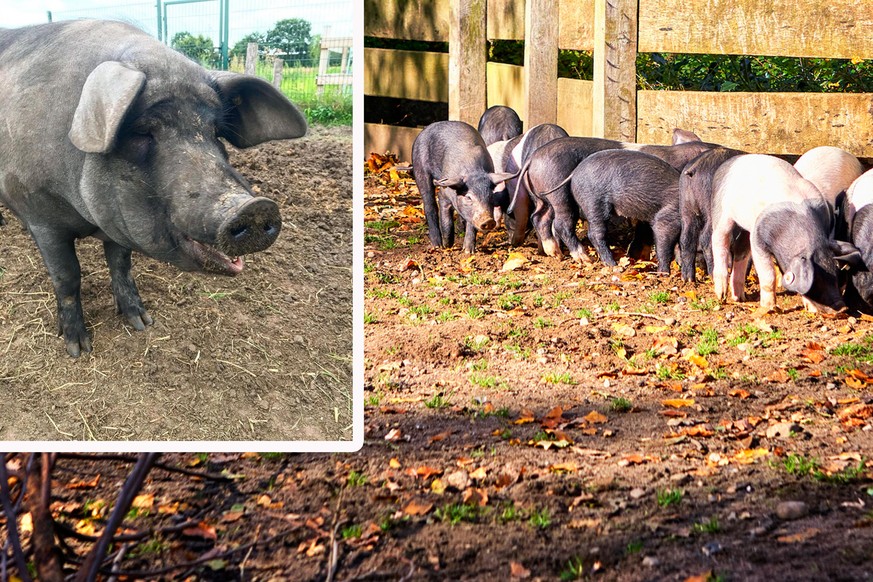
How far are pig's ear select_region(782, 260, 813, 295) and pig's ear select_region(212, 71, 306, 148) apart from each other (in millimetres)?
4775

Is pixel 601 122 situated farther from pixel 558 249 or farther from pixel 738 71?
pixel 738 71

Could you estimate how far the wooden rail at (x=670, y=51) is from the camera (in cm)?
841

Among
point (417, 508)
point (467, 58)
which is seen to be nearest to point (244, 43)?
point (417, 508)

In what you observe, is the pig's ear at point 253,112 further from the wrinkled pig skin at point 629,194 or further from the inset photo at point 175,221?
the wrinkled pig skin at point 629,194

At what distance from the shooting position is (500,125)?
10555 millimetres

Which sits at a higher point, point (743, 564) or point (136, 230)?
point (136, 230)

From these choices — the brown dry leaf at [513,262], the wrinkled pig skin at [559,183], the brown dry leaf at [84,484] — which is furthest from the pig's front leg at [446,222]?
the brown dry leaf at [84,484]

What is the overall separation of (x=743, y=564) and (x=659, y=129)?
255 inches

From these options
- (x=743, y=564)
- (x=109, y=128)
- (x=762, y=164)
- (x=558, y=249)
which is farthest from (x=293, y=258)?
(x=558, y=249)

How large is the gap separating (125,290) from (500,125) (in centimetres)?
833

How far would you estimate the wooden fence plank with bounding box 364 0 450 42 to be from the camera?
1205 centimetres

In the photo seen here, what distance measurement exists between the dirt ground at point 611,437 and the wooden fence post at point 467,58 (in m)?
3.79

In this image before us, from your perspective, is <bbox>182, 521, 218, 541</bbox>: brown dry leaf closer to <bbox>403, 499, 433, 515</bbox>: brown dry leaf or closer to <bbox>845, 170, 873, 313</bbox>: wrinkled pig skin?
<bbox>403, 499, 433, 515</bbox>: brown dry leaf

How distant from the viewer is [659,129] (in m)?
9.13
